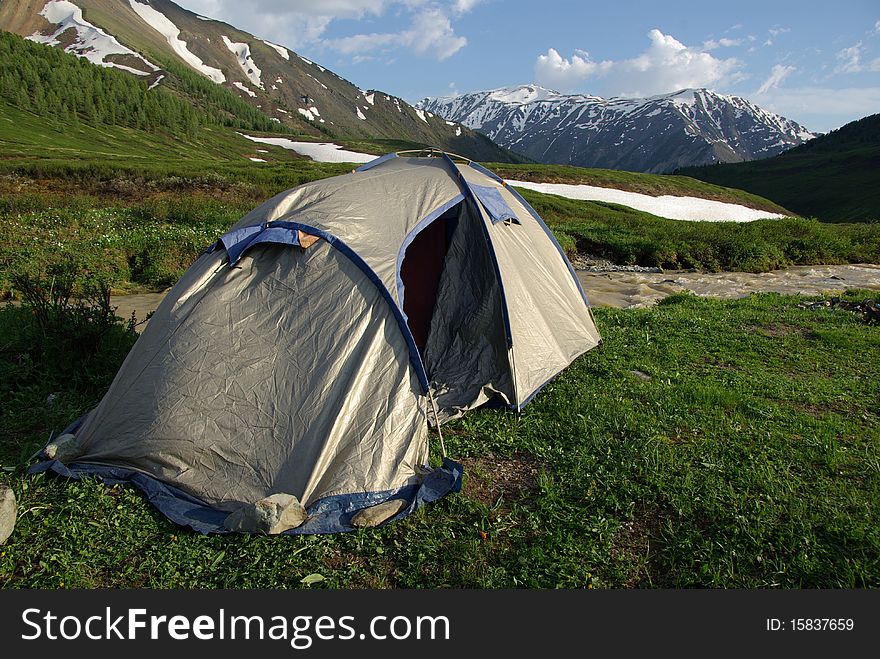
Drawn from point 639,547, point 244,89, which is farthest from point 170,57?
point 639,547

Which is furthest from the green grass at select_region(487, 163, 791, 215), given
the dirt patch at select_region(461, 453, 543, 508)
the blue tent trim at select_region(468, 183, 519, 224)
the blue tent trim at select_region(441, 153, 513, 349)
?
the dirt patch at select_region(461, 453, 543, 508)

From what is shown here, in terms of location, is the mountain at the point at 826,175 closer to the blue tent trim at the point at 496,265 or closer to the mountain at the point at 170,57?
the blue tent trim at the point at 496,265

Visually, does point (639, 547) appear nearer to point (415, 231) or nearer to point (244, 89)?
point (415, 231)

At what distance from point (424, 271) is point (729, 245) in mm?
18511

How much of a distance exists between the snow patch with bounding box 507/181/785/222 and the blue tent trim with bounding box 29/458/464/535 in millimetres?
40847

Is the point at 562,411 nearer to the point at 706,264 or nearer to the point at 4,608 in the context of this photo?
the point at 4,608

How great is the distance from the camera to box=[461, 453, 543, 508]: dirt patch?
5.08m

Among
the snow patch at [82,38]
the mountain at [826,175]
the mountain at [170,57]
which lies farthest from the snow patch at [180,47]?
the mountain at [826,175]

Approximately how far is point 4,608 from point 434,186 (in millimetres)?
5577

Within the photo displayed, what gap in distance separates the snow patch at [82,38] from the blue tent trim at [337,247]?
152 m

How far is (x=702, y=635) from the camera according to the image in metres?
3.63

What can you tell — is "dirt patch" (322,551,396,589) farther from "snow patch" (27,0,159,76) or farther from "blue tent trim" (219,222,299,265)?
"snow patch" (27,0,159,76)

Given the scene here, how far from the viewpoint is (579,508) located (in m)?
4.77

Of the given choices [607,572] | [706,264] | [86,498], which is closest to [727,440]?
[607,572]
